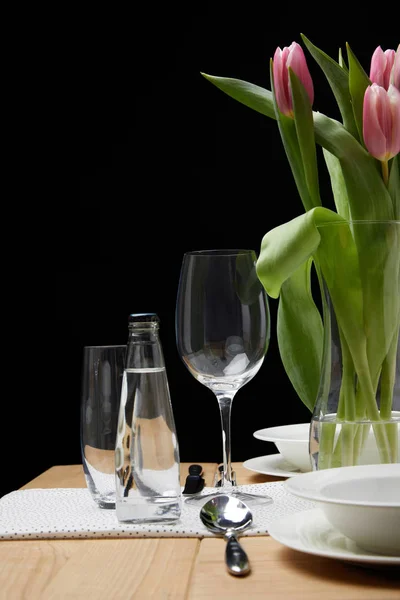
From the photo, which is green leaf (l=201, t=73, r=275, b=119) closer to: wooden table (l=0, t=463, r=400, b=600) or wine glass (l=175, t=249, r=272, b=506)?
wine glass (l=175, t=249, r=272, b=506)

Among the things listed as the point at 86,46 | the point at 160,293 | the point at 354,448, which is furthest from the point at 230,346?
the point at 86,46

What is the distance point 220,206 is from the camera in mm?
2529

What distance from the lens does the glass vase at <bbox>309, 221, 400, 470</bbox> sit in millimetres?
695

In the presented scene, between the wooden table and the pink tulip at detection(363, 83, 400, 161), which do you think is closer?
the wooden table

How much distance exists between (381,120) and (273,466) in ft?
1.51

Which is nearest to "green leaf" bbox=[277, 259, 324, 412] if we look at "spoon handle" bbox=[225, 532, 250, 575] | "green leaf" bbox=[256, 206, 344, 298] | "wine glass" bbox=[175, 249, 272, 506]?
"wine glass" bbox=[175, 249, 272, 506]

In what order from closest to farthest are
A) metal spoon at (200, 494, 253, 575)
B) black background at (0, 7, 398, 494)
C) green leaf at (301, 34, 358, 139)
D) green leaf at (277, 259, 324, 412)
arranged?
metal spoon at (200, 494, 253, 575) < green leaf at (301, 34, 358, 139) < green leaf at (277, 259, 324, 412) < black background at (0, 7, 398, 494)

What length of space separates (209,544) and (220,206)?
6.38 feet

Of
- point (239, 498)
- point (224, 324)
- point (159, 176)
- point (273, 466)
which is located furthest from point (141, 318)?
point (159, 176)

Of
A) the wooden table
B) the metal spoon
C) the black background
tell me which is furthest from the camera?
the black background

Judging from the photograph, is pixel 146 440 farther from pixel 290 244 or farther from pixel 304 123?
pixel 304 123

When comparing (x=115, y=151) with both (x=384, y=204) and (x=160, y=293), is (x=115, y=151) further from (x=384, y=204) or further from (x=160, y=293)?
(x=384, y=204)

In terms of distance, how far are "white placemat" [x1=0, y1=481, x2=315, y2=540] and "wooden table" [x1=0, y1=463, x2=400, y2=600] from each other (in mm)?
10

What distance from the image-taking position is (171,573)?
56cm
